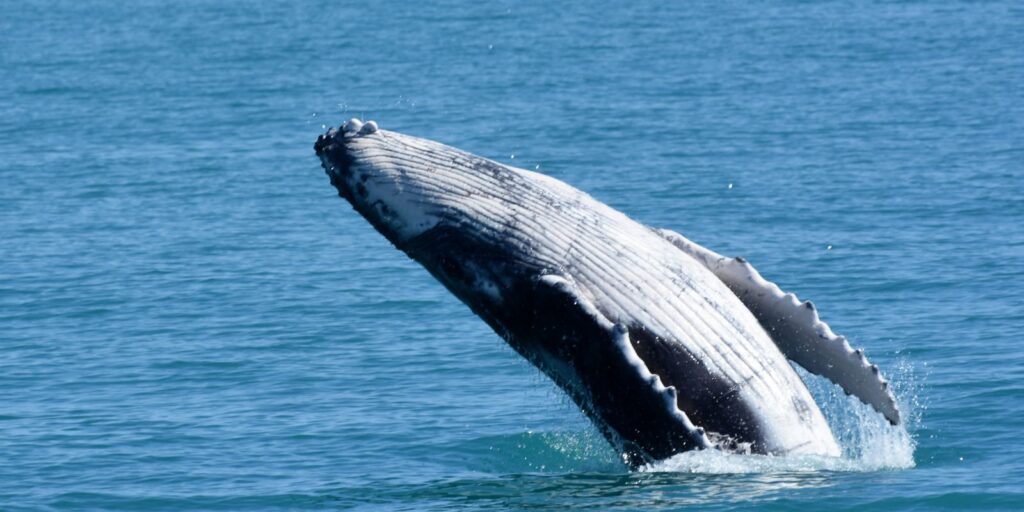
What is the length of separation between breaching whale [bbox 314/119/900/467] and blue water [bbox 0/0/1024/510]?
1.88ft

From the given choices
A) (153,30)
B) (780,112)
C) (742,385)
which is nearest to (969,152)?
(780,112)

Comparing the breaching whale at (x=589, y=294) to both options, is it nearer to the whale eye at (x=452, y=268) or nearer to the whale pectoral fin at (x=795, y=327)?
the whale eye at (x=452, y=268)

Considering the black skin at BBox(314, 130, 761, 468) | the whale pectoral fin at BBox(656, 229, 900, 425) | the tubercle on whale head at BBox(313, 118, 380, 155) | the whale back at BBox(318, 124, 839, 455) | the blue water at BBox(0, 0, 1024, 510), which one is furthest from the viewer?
the blue water at BBox(0, 0, 1024, 510)

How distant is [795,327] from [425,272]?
14.6m

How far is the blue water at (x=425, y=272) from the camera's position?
1727cm

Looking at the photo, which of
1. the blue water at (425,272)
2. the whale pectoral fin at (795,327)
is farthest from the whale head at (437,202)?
the blue water at (425,272)

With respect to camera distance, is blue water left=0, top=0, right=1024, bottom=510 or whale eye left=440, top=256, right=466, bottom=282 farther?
blue water left=0, top=0, right=1024, bottom=510

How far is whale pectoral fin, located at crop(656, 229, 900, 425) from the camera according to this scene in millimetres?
15211

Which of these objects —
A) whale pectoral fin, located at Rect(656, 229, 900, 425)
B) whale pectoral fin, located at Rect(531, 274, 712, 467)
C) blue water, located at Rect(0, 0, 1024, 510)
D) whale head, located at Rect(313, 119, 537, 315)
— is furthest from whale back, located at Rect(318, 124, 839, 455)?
blue water, located at Rect(0, 0, 1024, 510)

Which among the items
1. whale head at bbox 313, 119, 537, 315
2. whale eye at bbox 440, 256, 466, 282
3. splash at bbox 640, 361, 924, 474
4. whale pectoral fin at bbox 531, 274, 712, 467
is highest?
whale head at bbox 313, 119, 537, 315

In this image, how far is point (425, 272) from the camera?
29391 mm

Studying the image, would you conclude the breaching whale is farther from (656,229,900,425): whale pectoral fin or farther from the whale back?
(656,229,900,425): whale pectoral fin

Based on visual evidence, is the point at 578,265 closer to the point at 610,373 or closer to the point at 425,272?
the point at 610,373

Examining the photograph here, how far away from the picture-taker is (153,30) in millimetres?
76438
